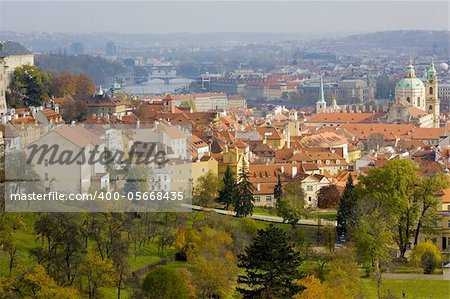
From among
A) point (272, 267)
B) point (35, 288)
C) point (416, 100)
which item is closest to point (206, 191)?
point (272, 267)

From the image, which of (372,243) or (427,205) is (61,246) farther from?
(427,205)

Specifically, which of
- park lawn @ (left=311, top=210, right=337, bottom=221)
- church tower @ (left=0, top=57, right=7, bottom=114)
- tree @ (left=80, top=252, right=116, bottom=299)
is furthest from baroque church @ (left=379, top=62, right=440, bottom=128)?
tree @ (left=80, top=252, right=116, bottom=299)

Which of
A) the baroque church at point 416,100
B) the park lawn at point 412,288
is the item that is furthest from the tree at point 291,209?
→ the baroque church at point 416,100

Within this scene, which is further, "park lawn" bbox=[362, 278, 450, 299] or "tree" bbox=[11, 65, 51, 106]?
"tree" bbox=[11, 65, 51, 106]

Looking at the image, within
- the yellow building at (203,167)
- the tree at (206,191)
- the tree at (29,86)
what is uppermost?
the tree at (29,86)

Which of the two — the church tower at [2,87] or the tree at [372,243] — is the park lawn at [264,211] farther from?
the church tower at [2,87]

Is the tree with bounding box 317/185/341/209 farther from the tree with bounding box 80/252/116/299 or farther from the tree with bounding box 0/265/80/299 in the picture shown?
the tree with bounding box 0/265/80/299
